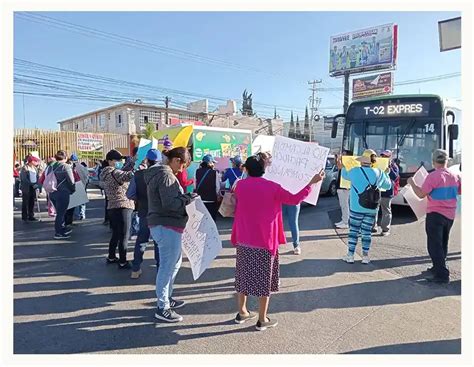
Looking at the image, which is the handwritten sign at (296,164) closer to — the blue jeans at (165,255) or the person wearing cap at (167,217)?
the person wearing cap at (167,217)

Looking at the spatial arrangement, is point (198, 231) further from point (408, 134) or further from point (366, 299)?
point (408, 134)

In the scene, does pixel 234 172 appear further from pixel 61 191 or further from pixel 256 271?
pixel 256 271

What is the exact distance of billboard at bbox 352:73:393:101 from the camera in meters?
37.0

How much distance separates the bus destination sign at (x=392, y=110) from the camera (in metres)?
8.80

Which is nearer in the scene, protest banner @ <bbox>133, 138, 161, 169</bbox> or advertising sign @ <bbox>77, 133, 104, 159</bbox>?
protest banner @ <bbox>133, 138, 161, 169</bbox>

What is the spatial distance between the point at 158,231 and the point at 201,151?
961 centimetres

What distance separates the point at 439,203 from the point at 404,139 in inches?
193

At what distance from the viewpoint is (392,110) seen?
9234 millimetres

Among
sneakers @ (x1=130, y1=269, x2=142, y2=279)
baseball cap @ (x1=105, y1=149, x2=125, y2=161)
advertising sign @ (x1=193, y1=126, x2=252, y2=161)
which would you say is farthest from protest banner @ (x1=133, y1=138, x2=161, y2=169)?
advertising sign @ (x1=193, y1=126, x2=252, y2=161)

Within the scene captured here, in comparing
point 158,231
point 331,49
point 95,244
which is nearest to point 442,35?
point 158,231

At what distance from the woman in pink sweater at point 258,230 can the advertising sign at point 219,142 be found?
8.99m

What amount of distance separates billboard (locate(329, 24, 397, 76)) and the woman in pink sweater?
38442 millimetres

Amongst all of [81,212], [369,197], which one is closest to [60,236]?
[81,212]

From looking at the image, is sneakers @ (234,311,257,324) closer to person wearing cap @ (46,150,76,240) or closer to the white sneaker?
the white sneaker
